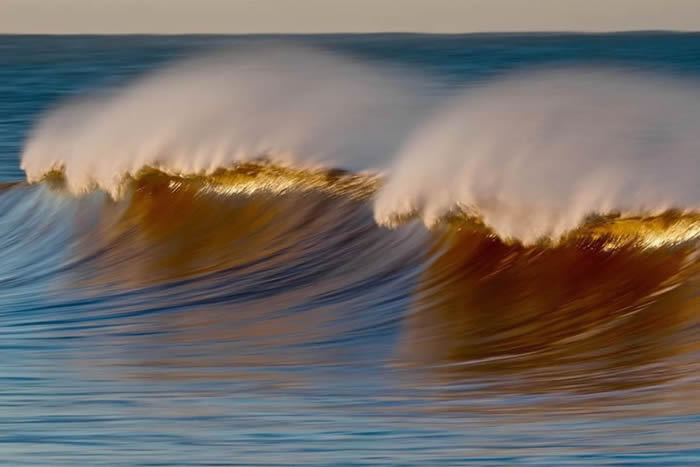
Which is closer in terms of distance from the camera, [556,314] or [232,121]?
[556,314]

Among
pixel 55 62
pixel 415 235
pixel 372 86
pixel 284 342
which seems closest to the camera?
pixel 284 342

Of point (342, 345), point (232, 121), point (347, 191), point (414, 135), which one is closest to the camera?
point (342, 345)

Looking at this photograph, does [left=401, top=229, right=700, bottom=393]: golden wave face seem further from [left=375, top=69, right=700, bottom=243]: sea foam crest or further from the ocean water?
[left=375, top=69, right=700, bottom=243]: sea foam crest

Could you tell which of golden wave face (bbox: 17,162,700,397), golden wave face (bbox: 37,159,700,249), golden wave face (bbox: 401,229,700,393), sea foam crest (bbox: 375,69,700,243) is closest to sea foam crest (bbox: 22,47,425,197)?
golden wave face (bbox: 37,159,700,249)

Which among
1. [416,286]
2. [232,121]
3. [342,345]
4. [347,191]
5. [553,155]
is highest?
[232,121]

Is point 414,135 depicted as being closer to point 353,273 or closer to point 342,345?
point 353,273

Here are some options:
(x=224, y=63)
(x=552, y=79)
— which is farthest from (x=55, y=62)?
(x=552, y=79)

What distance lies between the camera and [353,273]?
26.9 feet

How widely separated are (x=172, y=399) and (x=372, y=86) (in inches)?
321

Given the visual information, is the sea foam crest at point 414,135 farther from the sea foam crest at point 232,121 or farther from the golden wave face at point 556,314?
the golden wave face at point 556,314

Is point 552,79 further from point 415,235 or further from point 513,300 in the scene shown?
point 513,300

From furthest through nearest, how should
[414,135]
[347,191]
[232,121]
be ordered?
[232,121] < [347,191] < [414,135]

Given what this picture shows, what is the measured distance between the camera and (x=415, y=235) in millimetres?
8273

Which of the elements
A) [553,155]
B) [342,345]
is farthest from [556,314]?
[553,155]
